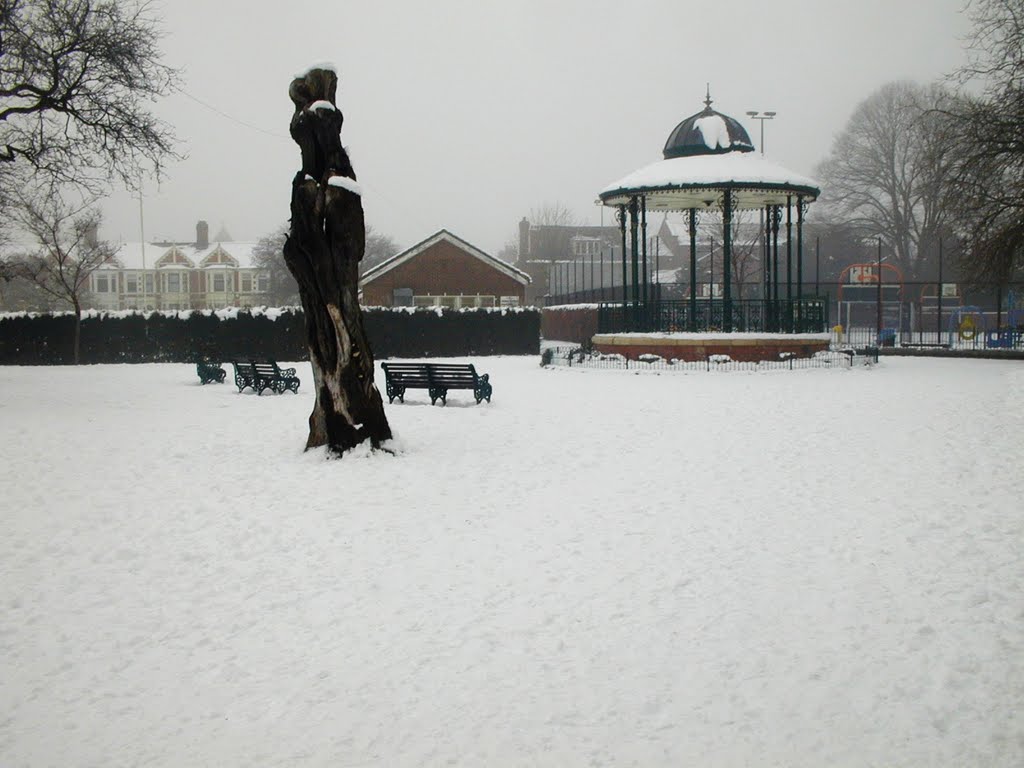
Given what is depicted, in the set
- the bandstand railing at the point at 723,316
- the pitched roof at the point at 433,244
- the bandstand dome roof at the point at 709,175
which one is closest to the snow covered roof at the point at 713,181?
the bandstand dome roof at the point at 709,175

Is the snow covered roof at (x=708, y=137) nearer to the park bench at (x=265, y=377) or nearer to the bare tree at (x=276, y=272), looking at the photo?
the park bench at (x=265, y=377)

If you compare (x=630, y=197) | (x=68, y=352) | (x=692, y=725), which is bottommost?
(x=692, y=725)

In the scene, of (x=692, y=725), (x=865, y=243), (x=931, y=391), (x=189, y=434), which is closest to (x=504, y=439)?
(x=189, y=434)

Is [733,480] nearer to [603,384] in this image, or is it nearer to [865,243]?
[603,384]

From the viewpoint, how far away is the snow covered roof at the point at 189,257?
276 feet

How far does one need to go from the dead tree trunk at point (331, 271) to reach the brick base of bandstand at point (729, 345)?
15.9m

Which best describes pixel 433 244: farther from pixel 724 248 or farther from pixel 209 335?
pixel 724 248

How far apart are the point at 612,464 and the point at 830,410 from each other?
21.9ft

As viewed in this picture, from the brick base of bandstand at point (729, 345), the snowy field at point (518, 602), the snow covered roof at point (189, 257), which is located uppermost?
the snow covered roof at point (189, 257)

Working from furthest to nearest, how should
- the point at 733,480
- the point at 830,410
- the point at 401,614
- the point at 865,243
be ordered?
the point at 865,243 → the point at 830,410 → the point at 733,480 → the point at 401,614

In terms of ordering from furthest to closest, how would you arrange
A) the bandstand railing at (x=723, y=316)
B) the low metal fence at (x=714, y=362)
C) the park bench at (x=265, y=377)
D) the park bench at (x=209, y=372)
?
the bandstand railing at (x=723, y=316) → the low metal fence at (x=714, y=362) → the park bench at (x=209, y=372) → the park bench at (x=265, y=377)

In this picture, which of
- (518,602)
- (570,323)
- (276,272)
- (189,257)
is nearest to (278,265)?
(276,272)

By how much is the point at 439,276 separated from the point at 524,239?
4926 cm

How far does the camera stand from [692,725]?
4.47 metres
